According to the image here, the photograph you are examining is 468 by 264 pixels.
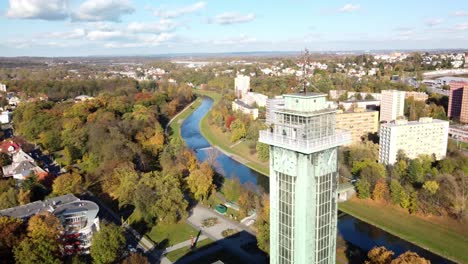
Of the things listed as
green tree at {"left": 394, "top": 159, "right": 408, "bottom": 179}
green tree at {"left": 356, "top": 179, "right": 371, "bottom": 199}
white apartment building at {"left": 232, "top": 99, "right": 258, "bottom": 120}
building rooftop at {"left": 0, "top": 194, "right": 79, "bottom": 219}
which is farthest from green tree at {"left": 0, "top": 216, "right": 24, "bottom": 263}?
white apartment building at {"left": 232, "top": 99, "right": 258, "bottom": 120}

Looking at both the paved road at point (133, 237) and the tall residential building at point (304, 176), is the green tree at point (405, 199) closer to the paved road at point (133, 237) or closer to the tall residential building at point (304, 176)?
the tall residential building at point (304, 176)

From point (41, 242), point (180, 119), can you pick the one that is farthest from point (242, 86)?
point (41, 242)

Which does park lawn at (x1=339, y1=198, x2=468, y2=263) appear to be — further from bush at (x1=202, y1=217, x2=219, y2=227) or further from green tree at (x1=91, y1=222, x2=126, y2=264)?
green tree at (x1=91, y1=222, x2=126, y2=264)

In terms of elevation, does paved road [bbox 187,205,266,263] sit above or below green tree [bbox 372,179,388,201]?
below

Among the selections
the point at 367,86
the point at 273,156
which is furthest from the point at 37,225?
Result: the point at 367,86

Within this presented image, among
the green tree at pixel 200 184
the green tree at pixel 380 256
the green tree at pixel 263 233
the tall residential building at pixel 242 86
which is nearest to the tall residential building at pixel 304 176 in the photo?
the green tree at pixel 380 256

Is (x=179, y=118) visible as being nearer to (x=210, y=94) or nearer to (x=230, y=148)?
(x=230, y=148)

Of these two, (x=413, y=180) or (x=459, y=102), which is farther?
(x=459, y=102)
